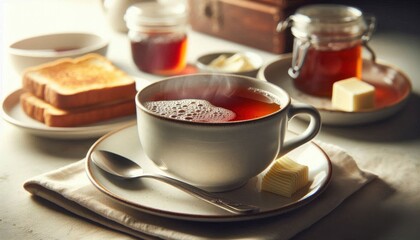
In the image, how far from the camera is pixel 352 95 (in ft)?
3.35

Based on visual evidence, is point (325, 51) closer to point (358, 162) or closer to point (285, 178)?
point (358, 162)

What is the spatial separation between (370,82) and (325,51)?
124 millimetres

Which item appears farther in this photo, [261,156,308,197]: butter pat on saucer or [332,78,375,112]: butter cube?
[332,78,375,112]: butter cube

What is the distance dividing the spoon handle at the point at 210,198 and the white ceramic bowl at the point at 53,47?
1.75 feet

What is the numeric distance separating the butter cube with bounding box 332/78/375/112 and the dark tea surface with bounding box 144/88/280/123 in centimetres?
25

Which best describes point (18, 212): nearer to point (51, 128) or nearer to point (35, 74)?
point (51, 128)

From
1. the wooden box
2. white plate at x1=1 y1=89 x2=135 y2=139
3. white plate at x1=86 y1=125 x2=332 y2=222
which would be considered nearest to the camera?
white plate at x1=86 y1=125 x2=332 y2=222

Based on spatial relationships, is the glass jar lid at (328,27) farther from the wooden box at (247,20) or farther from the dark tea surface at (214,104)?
the dark tea surface at (214,104)

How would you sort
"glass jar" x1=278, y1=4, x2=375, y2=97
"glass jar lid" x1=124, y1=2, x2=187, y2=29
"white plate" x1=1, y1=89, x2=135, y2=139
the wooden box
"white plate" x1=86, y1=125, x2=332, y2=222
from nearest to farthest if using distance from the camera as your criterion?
"white plate" x1=86, y1=125, x2=332, y2=222
"white plate" x1=1, y1=89, x2=135, y2=139
"glass jar" x1=278, y1=4, x2=375, y2=97
"glass jar lid" x1=124, y1=2, x2=187, y2=29
the wooden box

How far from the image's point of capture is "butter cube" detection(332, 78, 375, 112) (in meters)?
1.02

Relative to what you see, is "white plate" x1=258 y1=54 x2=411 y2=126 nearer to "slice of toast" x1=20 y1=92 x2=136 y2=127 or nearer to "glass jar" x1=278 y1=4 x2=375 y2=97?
"glass jar" x1=278 y1=4 x2=375 y2=97

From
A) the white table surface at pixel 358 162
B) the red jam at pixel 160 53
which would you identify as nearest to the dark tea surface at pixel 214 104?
the white table surface at pixel 358 162

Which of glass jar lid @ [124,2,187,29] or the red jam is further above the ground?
glass jar lid @ [124,2,187,29]

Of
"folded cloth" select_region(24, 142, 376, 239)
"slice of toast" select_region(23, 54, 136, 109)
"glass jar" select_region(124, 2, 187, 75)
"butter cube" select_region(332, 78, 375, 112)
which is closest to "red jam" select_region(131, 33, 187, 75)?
"glass jar" select_region(124, 2, 187, 75)
